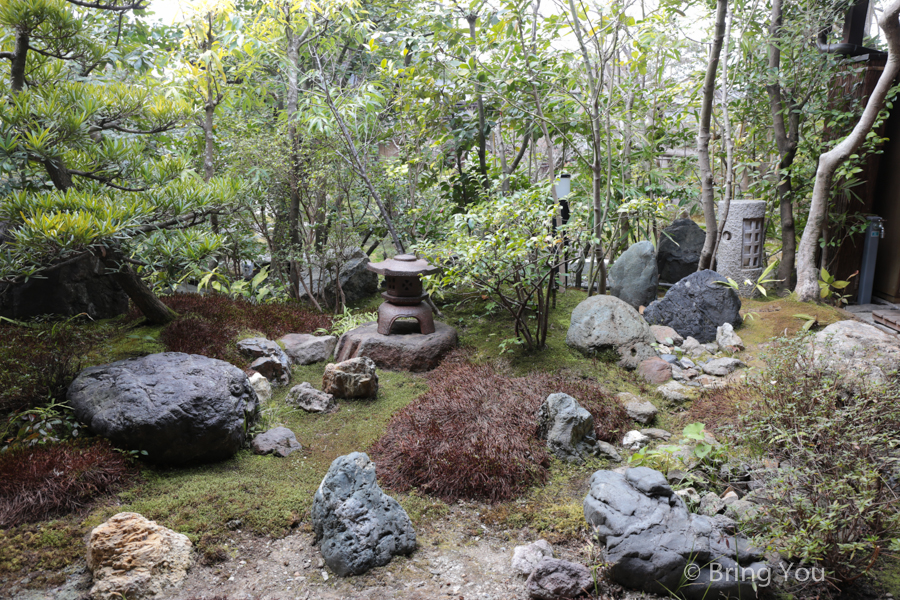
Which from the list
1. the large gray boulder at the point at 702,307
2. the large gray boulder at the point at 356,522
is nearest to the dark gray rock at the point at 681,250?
the large gray boulder at the point at 702,307

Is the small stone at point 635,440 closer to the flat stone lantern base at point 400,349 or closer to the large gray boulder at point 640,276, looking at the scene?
the flat stone lantern base at point 400,349

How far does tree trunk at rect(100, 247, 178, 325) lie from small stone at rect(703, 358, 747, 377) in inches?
207

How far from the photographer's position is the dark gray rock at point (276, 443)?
4.25m

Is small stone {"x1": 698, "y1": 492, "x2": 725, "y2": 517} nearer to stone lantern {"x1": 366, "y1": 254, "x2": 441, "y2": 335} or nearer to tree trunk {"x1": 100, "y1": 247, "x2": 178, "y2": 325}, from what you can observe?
stone lantern {"x1": 366, "y1": 254, "x2": 441, "y2": 335}

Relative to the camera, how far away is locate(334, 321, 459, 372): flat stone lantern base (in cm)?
599

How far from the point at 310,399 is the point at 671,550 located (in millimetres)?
3394

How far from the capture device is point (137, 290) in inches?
199

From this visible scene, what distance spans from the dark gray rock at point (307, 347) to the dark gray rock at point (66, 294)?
1803mm

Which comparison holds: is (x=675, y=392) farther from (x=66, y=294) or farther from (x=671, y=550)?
(x=66, y=294)

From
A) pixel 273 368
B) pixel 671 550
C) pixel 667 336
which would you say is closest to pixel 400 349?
pixel 273 368

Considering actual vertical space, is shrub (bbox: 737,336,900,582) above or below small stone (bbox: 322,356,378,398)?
above

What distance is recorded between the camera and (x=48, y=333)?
182 inches

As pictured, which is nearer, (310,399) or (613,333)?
(310,399)

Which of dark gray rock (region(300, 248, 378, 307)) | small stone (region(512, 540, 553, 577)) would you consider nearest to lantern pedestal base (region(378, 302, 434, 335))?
dark gray rock (region(300, 248, 378, 307))
